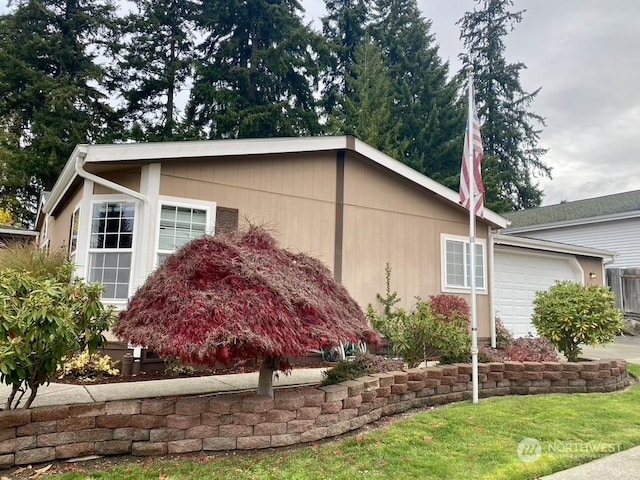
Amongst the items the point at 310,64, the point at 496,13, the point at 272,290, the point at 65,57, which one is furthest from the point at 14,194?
the point at 496,13

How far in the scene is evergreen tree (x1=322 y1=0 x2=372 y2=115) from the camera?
79.1 ft

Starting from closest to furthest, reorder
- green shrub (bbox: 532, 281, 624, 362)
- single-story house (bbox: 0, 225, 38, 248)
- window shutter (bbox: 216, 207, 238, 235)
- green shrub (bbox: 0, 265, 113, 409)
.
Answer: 1. green shrub (bbox: 0, 265, 113, 409)
2. window shutter (bbox: 216, 207, 238, 235)
3. green shrub (bbox: 532, 281, 624, 362)
4. single-story house (bbox: 0, 225, 38, 248)

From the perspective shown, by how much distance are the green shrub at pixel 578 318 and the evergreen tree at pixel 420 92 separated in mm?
14762

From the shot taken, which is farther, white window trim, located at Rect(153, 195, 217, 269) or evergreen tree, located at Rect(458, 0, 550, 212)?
evergreen tree, located at Rect(458, 0, 550, 212)

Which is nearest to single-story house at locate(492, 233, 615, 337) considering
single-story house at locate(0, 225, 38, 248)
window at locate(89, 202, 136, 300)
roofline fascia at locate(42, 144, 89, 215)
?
window at locate(89, 202, 136, 300)

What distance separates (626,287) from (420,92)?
14715 millimetres

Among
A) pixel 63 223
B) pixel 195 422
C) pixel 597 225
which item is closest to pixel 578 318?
pixel 195 422

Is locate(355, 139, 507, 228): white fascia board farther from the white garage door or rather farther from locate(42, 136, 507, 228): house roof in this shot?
the white garage door

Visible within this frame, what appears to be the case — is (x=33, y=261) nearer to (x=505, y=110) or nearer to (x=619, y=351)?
(x=619, y=351)

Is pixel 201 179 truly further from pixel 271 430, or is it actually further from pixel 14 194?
pixel 14 194

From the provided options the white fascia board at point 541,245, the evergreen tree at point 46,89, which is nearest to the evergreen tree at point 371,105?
the white fascia board at point 541,245

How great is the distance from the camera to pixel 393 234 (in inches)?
349

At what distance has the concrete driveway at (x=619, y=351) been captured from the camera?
32.7 feet

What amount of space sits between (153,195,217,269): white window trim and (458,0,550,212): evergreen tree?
25630 millimetres
